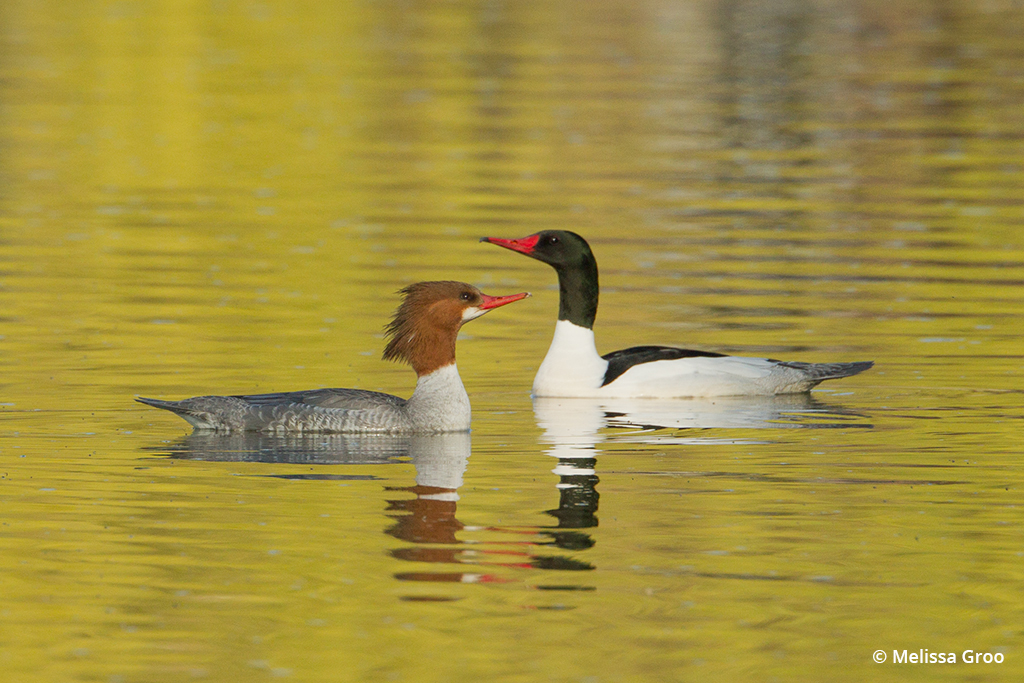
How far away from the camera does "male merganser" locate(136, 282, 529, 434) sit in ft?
40.6

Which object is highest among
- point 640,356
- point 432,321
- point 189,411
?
point 432,321

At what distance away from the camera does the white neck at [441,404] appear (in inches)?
491

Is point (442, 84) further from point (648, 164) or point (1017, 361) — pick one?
point (1017, 361)

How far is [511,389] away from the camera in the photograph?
1484 cm

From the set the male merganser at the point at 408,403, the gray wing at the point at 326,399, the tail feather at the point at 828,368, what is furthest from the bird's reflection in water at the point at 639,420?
the gray wing at the point at 326,399

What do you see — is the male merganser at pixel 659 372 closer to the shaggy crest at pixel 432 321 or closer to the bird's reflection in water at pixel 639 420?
the bird's reflection in water at pixel 639 420

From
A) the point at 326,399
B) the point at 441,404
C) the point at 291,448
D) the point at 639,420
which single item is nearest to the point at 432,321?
the point at 441,404

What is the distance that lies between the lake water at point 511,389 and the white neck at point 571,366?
261 millimetres

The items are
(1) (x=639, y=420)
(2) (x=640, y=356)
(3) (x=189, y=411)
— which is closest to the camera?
(3) (x=189, y=411)

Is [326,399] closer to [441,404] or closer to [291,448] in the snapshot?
[291,448]

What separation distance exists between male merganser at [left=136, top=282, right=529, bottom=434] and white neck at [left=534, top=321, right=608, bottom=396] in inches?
77.6

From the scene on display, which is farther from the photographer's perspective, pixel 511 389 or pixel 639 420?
pixel 511 389

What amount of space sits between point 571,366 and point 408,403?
7.72ft

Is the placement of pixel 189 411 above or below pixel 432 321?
below
